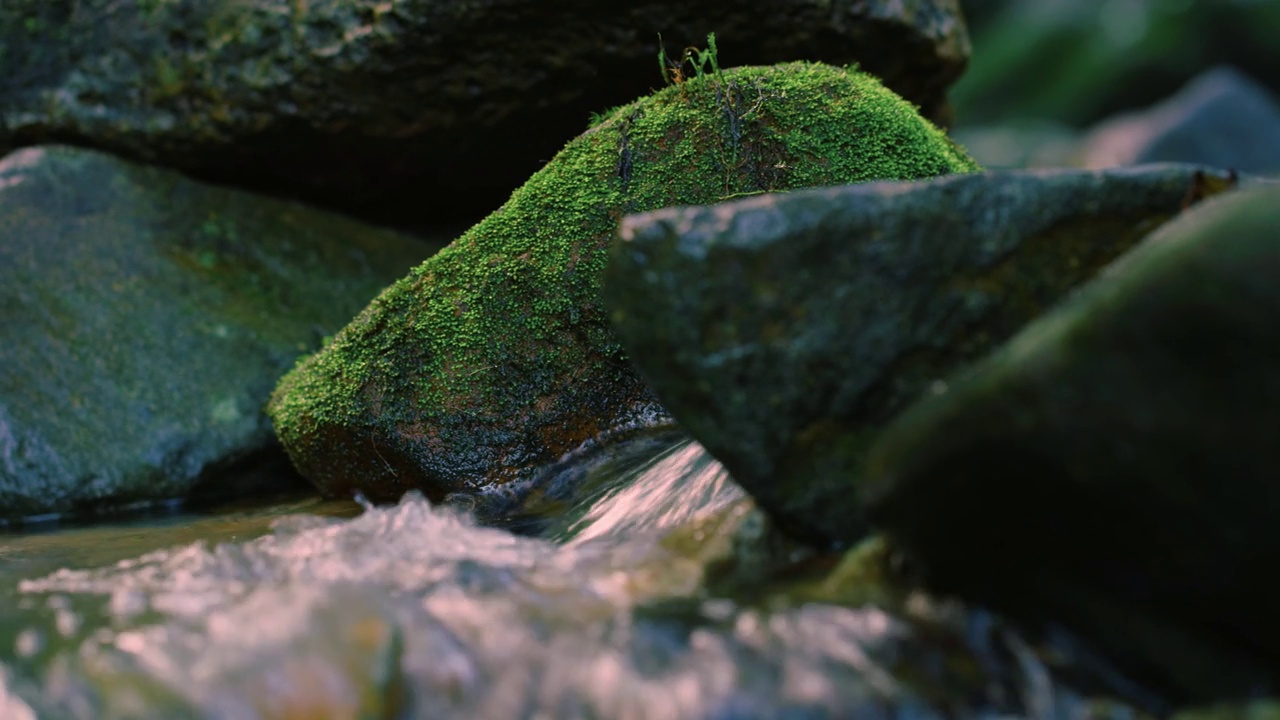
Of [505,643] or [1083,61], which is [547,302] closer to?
[505,643]

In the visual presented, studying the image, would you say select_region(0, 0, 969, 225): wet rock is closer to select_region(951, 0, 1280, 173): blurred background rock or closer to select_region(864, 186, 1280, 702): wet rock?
select_region(864, 186, 1280, 702): wet rock

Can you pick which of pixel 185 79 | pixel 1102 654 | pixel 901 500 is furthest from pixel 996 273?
pixel 185 79

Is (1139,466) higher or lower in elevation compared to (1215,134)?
higher

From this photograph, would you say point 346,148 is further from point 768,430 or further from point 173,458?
point 768,430

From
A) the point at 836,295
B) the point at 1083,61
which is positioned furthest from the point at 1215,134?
the point at 836,295

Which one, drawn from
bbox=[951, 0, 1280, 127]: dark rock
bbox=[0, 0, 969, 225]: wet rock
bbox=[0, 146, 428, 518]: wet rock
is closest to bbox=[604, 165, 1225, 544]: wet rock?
bbox=[0, 0, 969, 225]: wet rock

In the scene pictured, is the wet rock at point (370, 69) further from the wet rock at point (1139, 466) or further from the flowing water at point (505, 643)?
the wet rock at point (1139, 466)
